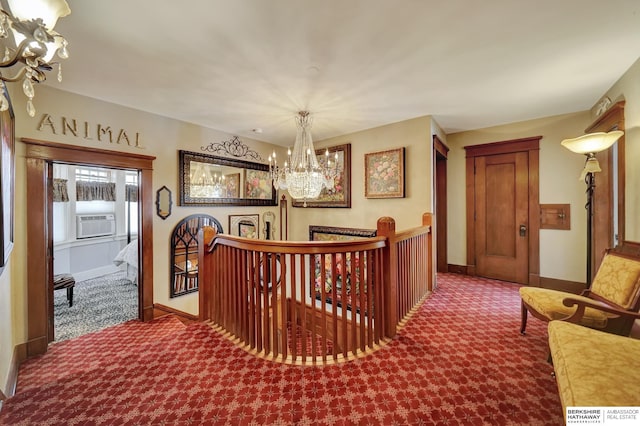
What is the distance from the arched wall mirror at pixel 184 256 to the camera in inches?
135

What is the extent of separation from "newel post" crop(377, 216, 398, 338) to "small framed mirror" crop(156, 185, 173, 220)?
2.90 metres

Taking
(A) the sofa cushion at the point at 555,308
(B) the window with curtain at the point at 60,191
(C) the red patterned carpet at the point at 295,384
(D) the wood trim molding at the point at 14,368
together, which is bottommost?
(D) the wood trim molding at the point at 14,368

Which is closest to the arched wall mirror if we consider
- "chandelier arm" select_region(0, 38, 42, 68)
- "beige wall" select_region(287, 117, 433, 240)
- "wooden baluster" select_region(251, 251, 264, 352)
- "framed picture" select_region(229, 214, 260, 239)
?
"framed picture" select_region(229, 214, 260, 239)

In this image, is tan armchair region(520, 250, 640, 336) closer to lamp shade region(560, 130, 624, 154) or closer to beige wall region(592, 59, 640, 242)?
beige wall region(592, 59, 640, 242)

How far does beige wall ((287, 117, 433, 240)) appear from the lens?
3.39 meters

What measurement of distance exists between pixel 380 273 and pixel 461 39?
1.96 m

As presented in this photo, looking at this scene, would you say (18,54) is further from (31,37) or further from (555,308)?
(555,308)

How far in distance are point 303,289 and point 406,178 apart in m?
2.42

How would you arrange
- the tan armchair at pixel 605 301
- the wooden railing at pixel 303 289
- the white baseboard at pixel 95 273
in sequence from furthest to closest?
the white baseboard at pixel 95 273
the wooden railing at pixel 303 289
the tan armchair at pixel 605 301

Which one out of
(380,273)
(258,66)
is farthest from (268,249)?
(258,66)

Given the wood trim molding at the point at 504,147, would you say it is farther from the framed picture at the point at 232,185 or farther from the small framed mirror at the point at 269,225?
the framed picture at the point at 232,185

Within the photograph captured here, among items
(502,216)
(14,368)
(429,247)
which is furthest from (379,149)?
(14,368)

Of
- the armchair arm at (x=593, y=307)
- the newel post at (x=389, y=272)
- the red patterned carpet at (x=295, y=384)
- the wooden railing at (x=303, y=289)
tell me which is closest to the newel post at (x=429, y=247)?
the wooden railing at (x=303, y=289)

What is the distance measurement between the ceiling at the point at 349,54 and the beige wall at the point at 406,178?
1.34 ft
